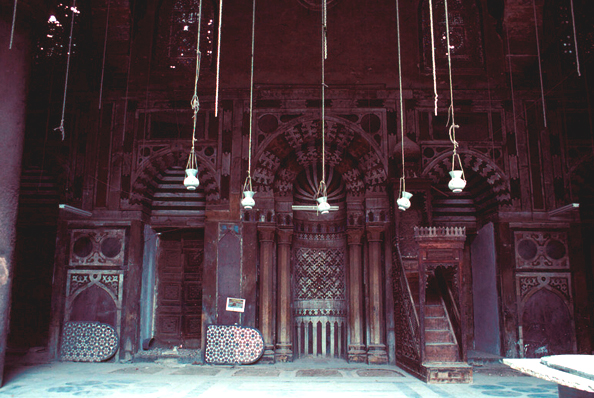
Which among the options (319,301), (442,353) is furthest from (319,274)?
(442,353)

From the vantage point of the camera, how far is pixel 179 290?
9.38m

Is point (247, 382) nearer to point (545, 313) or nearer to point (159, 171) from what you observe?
point (159, 171)

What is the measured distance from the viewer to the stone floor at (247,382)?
540cm

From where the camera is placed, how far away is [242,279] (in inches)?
320

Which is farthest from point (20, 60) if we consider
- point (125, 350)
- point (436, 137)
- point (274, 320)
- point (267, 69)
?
point (436, 137)

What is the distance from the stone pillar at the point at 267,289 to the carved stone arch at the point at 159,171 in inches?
41.9

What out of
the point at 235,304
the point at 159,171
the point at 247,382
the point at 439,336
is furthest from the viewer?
the point at 159,171

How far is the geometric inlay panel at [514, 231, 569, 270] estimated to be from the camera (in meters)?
8.06

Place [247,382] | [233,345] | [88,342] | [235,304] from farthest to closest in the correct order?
[235,304], [88,342], [233,345], [247,382]

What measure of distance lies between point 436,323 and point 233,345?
3.15m

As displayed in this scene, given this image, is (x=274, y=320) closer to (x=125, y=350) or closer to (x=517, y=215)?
(x=125, y=350)

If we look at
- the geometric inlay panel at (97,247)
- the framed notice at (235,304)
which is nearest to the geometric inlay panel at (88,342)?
the geometric inlay panel at (97,247)

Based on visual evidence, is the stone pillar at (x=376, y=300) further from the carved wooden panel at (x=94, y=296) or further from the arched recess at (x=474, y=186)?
the carved wooden panel at (x=94, y=296)

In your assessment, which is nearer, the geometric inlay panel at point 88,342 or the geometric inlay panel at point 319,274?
the geometric inlay panel at point 88,342
